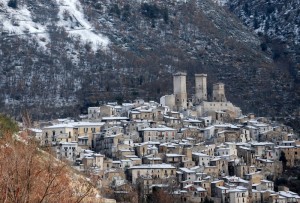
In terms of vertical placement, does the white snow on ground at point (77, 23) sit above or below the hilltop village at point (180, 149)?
above

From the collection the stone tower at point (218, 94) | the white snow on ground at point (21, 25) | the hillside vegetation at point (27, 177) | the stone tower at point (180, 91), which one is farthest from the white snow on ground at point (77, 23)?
the hillside vegetation at point (27, 177)

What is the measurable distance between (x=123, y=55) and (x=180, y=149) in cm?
4074

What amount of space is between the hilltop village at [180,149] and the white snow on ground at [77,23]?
2953 cm

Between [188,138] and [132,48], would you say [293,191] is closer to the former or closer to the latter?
[188,138]

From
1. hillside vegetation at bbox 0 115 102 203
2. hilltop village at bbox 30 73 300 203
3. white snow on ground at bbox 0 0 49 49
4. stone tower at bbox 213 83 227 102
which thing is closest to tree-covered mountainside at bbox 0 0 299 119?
white snow on ground at bbox 0 0 49 49

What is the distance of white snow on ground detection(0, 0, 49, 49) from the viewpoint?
362 ft

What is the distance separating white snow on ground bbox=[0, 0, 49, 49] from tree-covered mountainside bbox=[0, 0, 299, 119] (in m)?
0.13

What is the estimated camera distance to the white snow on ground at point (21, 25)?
4341 inches

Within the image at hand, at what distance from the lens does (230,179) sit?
2591 inches

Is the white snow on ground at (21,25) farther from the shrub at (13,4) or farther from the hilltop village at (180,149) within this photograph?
the hilltop village at (180,149)

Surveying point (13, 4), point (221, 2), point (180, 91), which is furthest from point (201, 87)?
point (221, 2)

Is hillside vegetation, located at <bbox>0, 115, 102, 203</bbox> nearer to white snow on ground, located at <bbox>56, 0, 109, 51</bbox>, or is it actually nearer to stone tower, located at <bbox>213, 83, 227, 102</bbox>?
stone tower, located at <bbox>213, 83, 227, 102</bbox>

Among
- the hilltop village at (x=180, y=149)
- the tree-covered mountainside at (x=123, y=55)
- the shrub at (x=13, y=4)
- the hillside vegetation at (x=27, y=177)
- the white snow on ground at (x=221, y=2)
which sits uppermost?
the white snow on ground at (x=221, y=2)

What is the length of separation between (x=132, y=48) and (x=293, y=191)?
49251 mm
